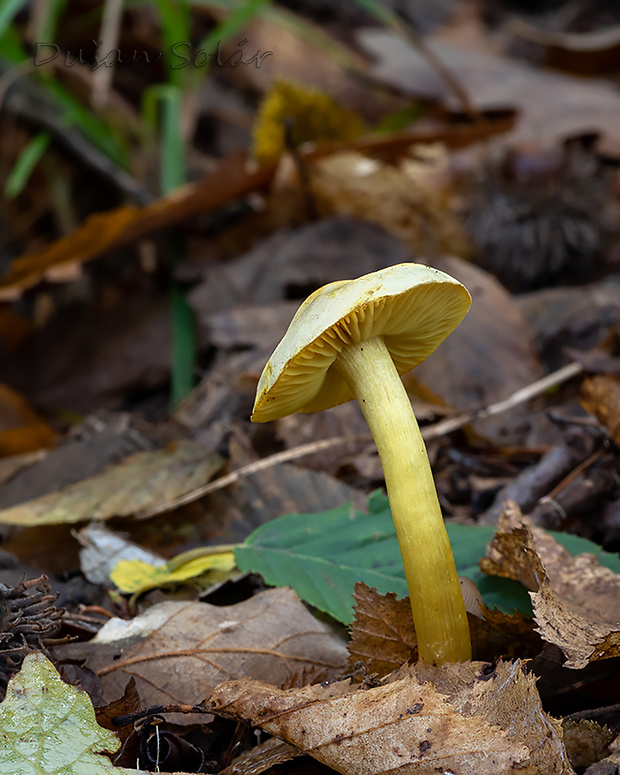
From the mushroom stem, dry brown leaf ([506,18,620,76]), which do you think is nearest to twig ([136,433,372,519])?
the mushroom stem

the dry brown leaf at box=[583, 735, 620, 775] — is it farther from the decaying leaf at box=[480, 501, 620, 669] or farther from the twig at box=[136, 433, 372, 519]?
the twig at box=[136, 433, 372, 519]

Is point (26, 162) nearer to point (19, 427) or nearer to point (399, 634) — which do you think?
point (19, 427)

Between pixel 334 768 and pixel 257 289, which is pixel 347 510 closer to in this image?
pixel 334 768

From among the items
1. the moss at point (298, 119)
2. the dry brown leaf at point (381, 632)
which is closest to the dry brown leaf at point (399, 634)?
the dry brown leaf at point (381, 632)

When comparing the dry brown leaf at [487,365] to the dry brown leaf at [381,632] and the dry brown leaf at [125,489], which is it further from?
the dry brown leaf at [381,632]

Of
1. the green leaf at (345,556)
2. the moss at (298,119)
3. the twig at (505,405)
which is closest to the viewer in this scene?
the green leaf at (345,556)

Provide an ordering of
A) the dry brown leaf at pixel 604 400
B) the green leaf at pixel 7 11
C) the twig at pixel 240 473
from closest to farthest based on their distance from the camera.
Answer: the dry brown leaf at pixel 604 400 → the twig at pixel 240 473 → the green leaf at pixel 7 11
